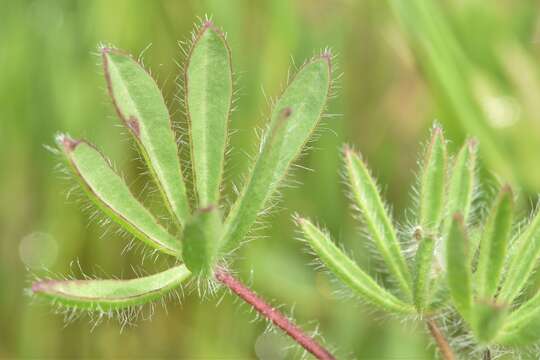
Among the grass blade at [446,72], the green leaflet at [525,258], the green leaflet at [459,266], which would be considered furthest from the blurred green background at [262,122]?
the green leaflet at [459,266]

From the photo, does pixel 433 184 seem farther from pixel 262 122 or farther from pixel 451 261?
pixel 262 122

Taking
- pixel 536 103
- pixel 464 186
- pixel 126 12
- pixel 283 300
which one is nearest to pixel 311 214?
pixel 283 300

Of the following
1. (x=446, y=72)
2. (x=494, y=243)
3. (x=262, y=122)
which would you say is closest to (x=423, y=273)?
(x=494, y=243)

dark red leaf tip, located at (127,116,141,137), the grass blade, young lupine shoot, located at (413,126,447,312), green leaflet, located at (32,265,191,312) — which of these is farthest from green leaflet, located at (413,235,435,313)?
the grass blade

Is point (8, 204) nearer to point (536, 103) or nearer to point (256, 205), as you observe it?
point (536, 103)

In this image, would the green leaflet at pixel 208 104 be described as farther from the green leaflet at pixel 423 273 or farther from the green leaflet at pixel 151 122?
the green leaflet at pixel 423 273
